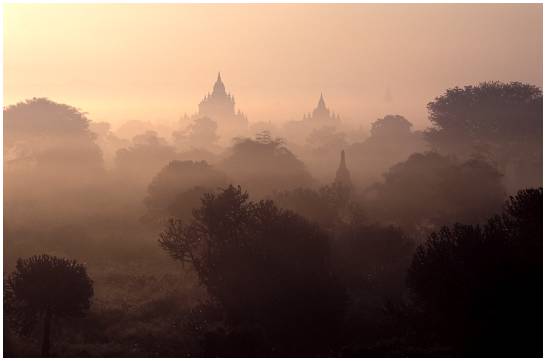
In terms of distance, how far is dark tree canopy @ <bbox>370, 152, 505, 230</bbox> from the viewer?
52.1 metres

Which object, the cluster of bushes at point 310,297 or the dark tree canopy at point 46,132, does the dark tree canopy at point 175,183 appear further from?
the dark tree canopy at point 46,132

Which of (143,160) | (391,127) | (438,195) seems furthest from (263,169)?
(391,127)

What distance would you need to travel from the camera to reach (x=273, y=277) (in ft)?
93.8

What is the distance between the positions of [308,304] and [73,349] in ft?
51.9

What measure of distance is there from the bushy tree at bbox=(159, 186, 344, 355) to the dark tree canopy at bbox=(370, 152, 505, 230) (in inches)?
950

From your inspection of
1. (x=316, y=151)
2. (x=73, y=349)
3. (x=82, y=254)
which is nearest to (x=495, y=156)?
(x=316, y=151)

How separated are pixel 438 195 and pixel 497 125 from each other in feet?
Answer: 109

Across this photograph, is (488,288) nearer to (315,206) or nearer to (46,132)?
(315,206)

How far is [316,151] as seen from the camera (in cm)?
11644

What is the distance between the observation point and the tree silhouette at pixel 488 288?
2000 centimetres

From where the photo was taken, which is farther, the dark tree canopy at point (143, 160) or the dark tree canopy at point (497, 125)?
the dark tree canopy at point (143, 160)

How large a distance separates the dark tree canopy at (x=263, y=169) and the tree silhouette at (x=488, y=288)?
38.3 meters

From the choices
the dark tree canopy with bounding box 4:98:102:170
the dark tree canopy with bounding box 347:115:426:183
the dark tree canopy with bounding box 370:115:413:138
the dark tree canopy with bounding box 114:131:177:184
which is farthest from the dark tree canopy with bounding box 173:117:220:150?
the dark tree canopy with bounding box 370:115:413:138

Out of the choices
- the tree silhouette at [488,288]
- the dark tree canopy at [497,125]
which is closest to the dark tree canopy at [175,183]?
the tree silhouette at [488,288]
